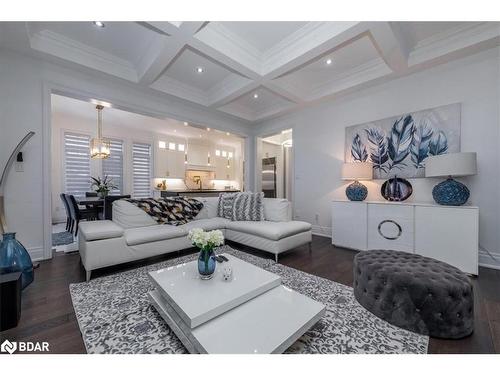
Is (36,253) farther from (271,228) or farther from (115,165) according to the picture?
(115,165)

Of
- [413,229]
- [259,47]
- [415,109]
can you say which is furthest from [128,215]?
[415,109]

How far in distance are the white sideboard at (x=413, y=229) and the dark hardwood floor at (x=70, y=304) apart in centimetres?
25

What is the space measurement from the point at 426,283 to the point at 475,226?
157 centimetres

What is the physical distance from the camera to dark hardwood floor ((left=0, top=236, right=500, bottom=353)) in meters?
1.28

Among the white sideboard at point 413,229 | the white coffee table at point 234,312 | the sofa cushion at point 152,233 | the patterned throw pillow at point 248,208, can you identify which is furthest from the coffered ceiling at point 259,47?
the white coffee table at point 234,312

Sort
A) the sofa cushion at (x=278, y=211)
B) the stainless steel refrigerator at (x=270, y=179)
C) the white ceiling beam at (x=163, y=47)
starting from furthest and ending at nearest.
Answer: the stainless steel refrigerator at (x=270, y=179)
the sofa cushion at (x=278, y=211)
the white ceiling beam at (x=163, y=47)

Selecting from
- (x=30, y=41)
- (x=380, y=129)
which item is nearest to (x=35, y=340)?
(x=30, y=41)

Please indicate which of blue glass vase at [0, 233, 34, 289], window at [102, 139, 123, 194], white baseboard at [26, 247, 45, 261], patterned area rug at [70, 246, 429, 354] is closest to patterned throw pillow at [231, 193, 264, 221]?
patterned area rug at [70, 246, 429, 354]

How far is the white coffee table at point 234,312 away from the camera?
40.4 inches

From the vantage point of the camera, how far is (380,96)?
3.42 metres

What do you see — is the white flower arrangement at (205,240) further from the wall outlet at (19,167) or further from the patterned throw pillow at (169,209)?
the wall outlet at (19,167)

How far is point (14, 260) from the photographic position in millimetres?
1864
